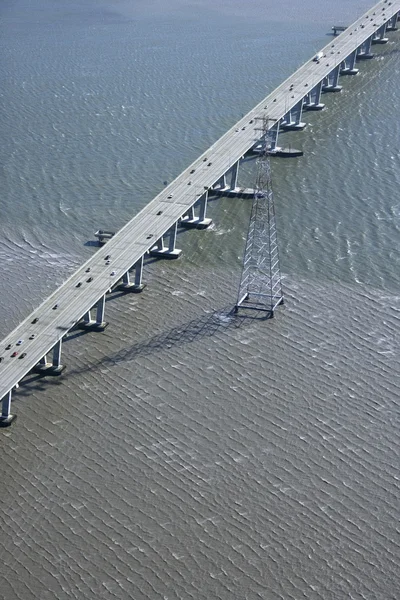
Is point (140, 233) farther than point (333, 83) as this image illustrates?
No

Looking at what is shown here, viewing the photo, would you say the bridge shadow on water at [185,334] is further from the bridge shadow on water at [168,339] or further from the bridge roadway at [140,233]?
→ the bridge roadway at [140,233]

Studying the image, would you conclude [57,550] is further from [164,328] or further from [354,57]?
[354,57]

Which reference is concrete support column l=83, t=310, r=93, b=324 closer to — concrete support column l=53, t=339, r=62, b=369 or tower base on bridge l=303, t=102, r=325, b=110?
concrete support column l=53, t=339, r=62, b=369

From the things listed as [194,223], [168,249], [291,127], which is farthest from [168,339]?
[291,127]

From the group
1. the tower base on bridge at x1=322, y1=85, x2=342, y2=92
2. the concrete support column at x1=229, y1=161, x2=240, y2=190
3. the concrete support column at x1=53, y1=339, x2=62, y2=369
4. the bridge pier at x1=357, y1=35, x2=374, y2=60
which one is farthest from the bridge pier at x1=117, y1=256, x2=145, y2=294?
the bridge pier at x1=357, y1=35, x2=374, y2=60

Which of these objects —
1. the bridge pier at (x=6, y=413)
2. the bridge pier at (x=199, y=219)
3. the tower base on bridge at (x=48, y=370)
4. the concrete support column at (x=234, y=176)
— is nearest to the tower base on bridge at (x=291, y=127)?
the concrete support column at (x=234, y=176)

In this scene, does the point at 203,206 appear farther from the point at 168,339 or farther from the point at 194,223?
the point at 168,339

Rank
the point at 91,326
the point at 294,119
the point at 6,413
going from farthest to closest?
the point at 294,119, the point at 91,326, the point at 6,413
